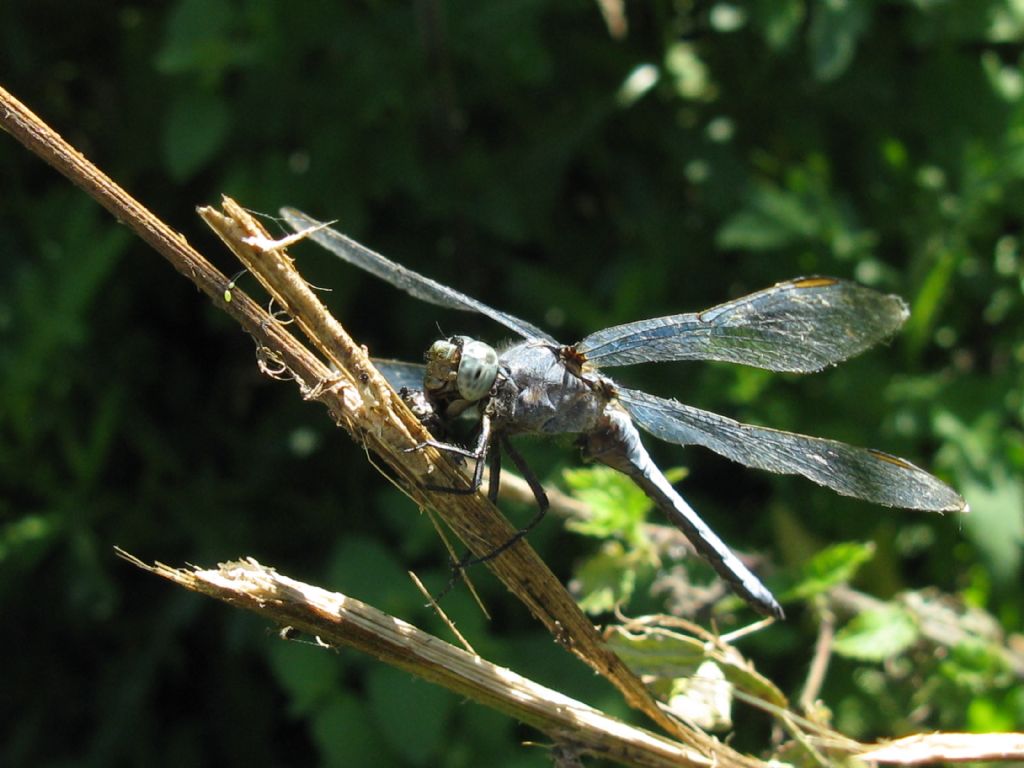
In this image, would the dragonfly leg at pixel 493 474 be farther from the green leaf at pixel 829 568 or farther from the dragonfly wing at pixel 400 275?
the green leaf at pixel 829 568

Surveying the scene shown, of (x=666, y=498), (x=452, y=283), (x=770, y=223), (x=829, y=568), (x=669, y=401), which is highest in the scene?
(x=452, y=283)

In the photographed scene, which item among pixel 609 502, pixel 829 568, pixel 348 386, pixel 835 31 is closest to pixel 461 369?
pixel 348 386

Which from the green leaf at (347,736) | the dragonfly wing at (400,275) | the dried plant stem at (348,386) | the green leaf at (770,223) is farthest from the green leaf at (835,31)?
the green leaf at (347,736)

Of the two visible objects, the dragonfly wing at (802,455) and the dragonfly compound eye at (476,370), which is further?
the dragonfly wing at (802,455)

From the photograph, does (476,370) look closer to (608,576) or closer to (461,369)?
(461,369)

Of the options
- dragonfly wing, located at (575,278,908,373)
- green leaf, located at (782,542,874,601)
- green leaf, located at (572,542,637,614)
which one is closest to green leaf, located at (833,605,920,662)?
green leaf, located at (782,542,874,601)

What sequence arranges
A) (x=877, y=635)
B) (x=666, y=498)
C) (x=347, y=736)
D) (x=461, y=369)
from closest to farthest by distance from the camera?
1. (x=461, y=369)
2. (x=666, y=498)
3. (x=877, y=635)
4. (x=347, y=736)

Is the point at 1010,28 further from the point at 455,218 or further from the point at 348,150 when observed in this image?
the point at 348,150

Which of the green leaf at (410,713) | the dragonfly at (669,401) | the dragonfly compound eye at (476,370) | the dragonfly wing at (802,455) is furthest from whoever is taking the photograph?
the green leaf at (410,713)
